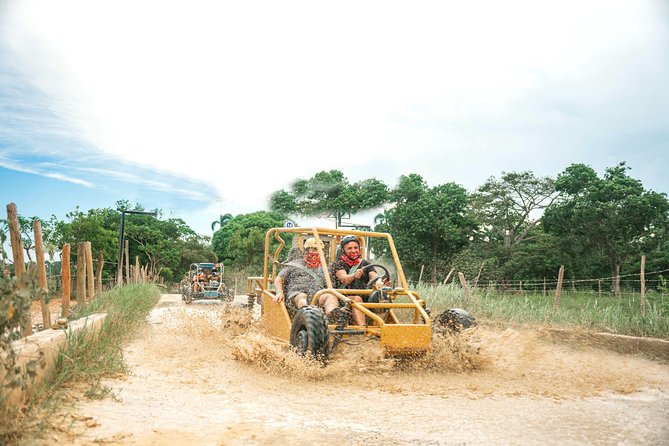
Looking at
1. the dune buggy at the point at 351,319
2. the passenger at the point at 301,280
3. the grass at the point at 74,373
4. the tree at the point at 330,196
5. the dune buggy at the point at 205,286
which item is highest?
the tree at the point at 330,196

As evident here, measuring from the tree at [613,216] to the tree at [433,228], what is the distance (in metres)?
5.02

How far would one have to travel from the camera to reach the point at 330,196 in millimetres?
39219

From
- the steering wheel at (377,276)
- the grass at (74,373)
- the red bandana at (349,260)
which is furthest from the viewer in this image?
the red bandana at (349,260)

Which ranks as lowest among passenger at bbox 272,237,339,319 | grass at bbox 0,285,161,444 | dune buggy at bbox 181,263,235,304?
dune buggy at bbox 181,263,235,304

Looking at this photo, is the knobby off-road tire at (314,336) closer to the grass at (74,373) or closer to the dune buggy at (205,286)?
the grass at (74,373)

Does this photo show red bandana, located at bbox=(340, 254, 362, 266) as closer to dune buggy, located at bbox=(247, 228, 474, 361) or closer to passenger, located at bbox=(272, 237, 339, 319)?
dune buggy, located at bbox=(247, 228, 474, 361)

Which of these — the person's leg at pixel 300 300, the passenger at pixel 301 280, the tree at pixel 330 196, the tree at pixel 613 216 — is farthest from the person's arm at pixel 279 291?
the tree at pixel 330 196

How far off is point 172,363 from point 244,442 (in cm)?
331

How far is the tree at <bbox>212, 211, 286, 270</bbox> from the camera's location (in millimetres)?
42719

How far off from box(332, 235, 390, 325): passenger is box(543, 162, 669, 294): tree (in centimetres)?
2214

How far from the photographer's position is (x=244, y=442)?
3.59 m

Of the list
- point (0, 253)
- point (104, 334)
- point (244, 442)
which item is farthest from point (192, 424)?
point (104, 334)

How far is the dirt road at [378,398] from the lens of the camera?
150 inches

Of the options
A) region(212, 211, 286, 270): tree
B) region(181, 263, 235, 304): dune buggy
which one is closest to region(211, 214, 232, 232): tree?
region(212, 211, 286, 270): tree
